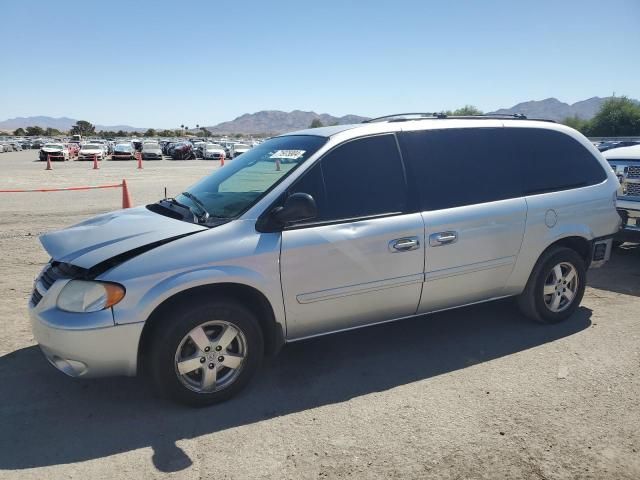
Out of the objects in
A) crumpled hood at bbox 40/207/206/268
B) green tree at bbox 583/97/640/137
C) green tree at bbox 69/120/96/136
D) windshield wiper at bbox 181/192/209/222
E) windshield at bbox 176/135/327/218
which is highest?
green tree at bbox 69/120/96/136

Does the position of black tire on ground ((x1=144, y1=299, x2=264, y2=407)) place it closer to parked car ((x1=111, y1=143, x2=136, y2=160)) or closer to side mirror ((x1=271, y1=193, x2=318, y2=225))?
side mirror ((x1=271, y1=193, x2=318, y2=225))

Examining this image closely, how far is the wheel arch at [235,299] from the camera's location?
128 inches

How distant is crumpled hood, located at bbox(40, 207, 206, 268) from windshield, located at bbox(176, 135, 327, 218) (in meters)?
0.32

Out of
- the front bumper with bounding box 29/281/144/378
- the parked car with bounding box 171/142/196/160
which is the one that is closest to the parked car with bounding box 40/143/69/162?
the parked car with bounding box 171/142/196/160

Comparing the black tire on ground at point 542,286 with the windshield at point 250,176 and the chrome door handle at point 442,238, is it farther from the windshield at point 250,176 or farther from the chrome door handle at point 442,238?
the windshield at point 250,176

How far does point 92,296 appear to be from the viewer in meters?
3.12

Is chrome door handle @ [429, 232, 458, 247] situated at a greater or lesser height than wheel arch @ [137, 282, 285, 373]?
greater

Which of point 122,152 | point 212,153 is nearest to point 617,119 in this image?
point 212,153

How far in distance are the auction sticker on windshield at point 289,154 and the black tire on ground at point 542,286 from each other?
94.5 inches

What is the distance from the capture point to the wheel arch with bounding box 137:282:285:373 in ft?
10.7

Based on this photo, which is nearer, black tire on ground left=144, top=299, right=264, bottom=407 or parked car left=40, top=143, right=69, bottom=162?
black tire on ground left=144, top=299, right=264, bottom=407

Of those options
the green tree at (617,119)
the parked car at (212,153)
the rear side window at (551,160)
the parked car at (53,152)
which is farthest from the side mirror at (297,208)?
the green tree at (617,119)

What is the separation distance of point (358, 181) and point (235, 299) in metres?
1.26

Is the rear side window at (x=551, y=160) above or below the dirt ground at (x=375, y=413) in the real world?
above
